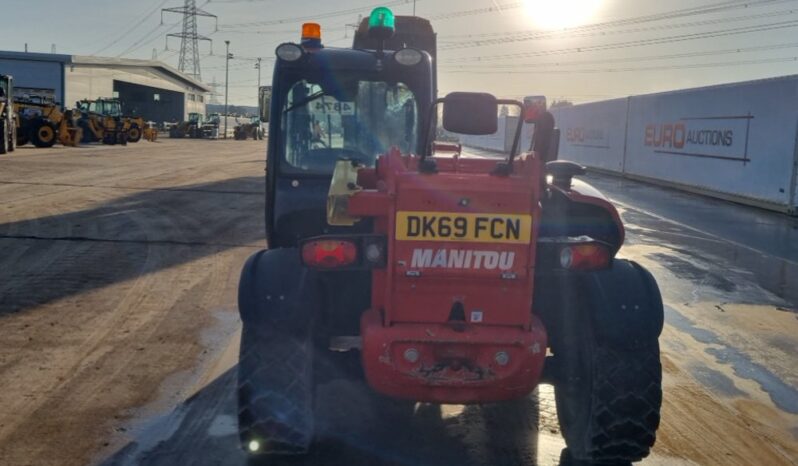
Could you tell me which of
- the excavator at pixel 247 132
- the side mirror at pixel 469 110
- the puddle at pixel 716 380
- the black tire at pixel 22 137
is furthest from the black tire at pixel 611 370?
the excavator at pixel 247 132

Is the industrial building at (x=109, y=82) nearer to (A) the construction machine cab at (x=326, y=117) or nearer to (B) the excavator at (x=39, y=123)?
(B) the excavator at (x=39, y=123)

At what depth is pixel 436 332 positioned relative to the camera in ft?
12.3

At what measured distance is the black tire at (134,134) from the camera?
45.8 metres

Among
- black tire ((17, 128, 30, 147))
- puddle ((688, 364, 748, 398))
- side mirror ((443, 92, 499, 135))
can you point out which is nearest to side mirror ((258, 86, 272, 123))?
side mirror ((443, 92, 499, 135))

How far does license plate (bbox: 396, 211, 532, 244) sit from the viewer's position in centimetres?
372

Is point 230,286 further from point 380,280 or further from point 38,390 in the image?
point 380,280

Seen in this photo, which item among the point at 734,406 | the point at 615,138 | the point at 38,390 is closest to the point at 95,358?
the point at 38,390

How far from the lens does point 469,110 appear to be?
4.10 m

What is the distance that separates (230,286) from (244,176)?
16150 millimetres

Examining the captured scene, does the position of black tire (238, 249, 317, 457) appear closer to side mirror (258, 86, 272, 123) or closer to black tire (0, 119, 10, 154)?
side mirror (258, 86, 272, 123)

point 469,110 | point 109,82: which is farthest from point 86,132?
point 469,110

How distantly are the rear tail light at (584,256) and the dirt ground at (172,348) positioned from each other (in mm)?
1262

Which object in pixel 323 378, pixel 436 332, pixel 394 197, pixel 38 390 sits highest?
pixel 394 197

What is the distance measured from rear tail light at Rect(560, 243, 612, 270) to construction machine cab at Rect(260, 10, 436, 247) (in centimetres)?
242
